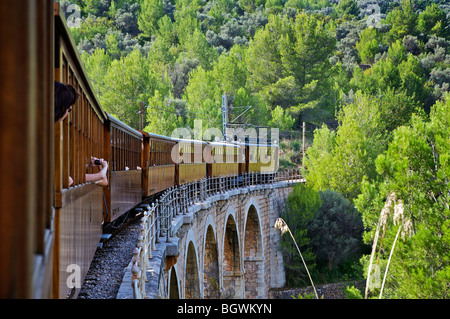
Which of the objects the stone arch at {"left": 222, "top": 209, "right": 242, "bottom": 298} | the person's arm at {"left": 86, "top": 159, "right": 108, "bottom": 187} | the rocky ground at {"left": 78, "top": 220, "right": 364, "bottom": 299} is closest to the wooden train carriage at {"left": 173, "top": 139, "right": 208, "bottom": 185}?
the stone arch at {"left": 222, "top": 209, "right": 242, "bottom": 298}

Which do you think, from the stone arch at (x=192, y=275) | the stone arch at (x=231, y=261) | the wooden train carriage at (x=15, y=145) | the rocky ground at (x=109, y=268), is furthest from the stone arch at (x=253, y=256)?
the wooden train carriage at (x=15, y=145)

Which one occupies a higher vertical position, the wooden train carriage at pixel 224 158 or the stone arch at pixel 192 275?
the wooden train carriage at pixel 224 158

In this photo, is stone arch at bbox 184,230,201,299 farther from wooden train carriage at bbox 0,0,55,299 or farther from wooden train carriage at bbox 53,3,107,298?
wooden train carriage at bbox 0,0,55,299

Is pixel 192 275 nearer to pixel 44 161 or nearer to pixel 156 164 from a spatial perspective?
pixel 156 164

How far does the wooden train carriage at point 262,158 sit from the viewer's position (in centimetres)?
3475

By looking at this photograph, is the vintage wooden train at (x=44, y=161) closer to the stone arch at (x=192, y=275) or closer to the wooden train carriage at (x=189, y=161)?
the stone arch at (x=192, y=275)

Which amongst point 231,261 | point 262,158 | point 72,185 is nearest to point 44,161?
point 72,185

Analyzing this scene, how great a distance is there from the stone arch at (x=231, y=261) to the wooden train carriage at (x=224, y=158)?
262 centimetres

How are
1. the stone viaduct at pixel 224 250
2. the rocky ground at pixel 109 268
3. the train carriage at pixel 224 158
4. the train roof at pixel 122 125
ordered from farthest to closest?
the train carriage at pixel 224 158, the stone viaduct at pixel 224 250, the train roof at pixel 122 125, the rocky ground at pixel 109 268

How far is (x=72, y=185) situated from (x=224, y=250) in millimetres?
22962

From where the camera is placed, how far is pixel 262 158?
37.4m

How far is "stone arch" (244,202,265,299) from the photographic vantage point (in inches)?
1225
